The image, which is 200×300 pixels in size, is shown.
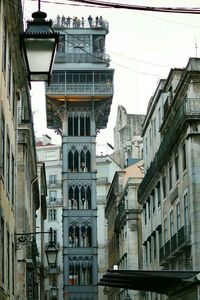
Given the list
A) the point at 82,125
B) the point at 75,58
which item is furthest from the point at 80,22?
the point at 82,125

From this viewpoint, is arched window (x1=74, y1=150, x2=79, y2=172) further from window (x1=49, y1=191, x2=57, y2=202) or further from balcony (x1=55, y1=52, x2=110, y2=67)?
window (x1=49, y1=191, x2=57, y2=202)

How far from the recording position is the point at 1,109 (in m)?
19.6

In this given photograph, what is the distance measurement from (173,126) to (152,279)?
565 inches

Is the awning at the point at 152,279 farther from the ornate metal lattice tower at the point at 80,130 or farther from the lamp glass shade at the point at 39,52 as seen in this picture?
the ornate metal lattice tower at the point at 80,130

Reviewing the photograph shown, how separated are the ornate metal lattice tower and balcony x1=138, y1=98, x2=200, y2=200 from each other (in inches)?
1243

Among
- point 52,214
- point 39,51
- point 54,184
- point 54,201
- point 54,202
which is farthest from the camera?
point 54,184

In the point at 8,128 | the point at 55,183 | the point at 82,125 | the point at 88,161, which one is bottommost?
the point at 55,183

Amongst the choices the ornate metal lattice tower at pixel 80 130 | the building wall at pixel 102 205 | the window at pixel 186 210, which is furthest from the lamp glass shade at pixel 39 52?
the building wall at pixel 102 205

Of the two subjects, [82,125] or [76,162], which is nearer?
[76,162]

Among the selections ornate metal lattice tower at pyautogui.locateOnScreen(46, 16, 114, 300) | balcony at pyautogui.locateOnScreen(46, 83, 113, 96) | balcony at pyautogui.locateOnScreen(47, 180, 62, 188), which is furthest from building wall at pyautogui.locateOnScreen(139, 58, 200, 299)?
balcony at pyautogui.locateOnScreen(47, 180, 62, 188)

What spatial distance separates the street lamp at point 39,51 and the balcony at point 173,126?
3116 cm

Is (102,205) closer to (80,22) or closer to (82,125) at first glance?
(82,125)

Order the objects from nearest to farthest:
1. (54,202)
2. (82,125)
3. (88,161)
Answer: (88,161) < (82,125) < (54,202)

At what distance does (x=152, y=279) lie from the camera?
30.7 m
